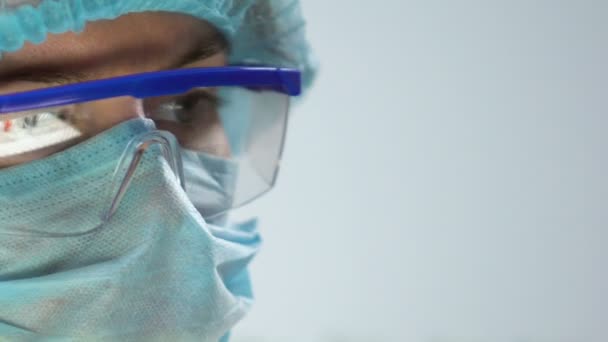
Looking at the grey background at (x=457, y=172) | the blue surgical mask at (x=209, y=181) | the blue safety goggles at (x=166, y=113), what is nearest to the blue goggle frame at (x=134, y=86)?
the blue safety goggles at (x=166, y=113)

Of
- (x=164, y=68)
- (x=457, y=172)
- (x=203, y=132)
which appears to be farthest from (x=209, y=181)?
(x=457, y=172)

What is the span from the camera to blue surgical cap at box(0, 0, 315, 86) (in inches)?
30.5

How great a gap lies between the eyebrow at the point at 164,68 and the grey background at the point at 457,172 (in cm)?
52

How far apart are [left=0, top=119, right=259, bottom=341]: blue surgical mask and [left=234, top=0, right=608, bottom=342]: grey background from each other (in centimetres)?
65

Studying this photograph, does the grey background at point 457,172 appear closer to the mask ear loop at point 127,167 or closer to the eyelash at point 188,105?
the eyelash at point 188,105

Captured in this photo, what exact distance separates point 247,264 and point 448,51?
71cm

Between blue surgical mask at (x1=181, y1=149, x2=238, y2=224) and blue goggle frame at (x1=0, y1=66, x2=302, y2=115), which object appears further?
blue surgical mask at (x1=181, y1=149, x2=238, y2=224)

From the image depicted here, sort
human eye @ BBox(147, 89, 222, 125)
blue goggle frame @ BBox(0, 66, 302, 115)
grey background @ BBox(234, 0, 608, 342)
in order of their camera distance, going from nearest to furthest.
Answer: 1. blue goggle frame @ BBox(0, 66, 302, 115)
2. human eye @ BBox(147, 89, 222, 125)
3. grey background @ BBox(234, 0, 608, 342)

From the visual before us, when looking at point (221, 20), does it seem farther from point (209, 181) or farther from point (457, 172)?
point (457, 172)

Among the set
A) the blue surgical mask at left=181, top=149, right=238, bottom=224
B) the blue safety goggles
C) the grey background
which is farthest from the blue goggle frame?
the grey background

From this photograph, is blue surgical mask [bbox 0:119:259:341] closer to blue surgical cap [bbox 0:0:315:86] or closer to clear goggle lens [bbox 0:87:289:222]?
Result: clear goggle lens [bbox 0:87:289:222]

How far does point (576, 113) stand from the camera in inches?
60.9

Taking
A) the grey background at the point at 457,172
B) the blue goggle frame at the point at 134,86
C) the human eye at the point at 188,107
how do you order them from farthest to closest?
1. the grey background at the point at 457,172
2. the human eye at the point at 188,107
3. the blue goggle frame at the point at 134,86

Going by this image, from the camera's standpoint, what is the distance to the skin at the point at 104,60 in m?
0.81
